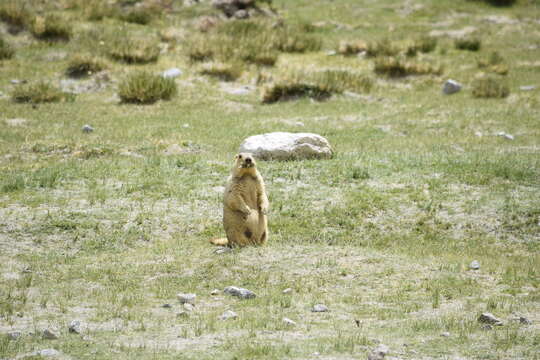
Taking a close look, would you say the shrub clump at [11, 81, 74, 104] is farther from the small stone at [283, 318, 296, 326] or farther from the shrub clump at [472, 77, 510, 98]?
the small stone at [283, 318, 296, 326]

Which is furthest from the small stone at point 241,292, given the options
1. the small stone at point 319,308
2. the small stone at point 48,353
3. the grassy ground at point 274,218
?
the small stone at point 48,353

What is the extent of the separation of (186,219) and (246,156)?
2.63 metres

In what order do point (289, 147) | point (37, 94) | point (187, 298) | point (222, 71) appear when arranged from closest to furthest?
1. point (187, 298)
2. point (289, 147)
3. point (37, 94)
4. point (222, 71)

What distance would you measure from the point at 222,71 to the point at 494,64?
9.28m

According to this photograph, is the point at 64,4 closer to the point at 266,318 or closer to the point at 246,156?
the point at 246,156

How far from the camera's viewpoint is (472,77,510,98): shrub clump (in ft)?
69.9

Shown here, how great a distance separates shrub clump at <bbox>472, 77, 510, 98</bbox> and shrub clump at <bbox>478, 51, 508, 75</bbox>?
6.86ft

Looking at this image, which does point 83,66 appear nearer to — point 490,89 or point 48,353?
point 490,89

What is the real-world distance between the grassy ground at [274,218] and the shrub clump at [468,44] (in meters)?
2.23

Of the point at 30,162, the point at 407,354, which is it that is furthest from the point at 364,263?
the point at 30,162

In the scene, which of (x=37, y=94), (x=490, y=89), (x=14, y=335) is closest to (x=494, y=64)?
(x=490, y=89)

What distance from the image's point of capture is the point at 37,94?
20.5 m

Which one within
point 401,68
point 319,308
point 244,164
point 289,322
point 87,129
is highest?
point 244,164

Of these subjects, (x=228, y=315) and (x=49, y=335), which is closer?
(x=49, y=335)
